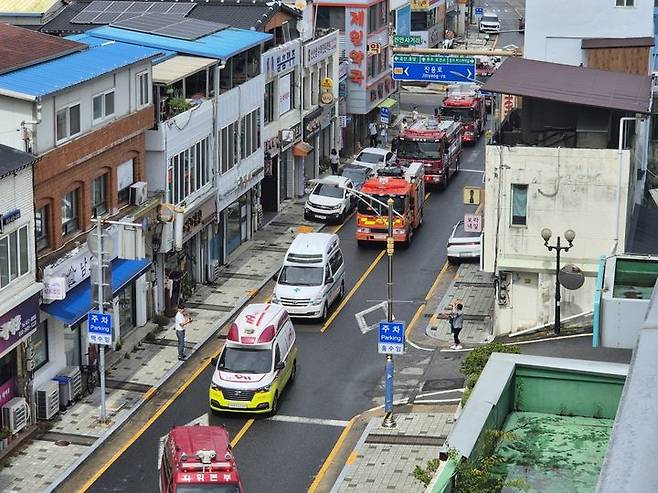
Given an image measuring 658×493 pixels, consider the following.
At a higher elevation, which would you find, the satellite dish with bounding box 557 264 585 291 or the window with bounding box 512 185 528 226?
the window with bounding box 512 185 528 226

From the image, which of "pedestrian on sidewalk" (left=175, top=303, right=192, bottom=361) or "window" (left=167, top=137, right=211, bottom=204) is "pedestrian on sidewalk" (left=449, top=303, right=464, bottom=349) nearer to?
"pedestrian on sidewalk" (left=175, top=303, right=192, bottom=361)

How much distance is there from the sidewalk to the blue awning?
3.15 metres

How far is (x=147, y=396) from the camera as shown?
4353 cm

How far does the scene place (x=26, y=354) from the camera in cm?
3969

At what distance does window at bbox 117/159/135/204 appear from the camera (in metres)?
47.0

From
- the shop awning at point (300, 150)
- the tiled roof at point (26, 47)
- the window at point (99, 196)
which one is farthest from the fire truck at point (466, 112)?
the tiled roof at point (26, 47)

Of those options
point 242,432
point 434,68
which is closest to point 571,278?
point 242,432

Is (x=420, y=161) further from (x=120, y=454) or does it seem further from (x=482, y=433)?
(x=482, y=433)

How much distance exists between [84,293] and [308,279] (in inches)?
471

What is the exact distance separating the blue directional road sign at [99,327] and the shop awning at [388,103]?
53.1 metres

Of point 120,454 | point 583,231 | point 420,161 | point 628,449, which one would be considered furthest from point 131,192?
point 628,449

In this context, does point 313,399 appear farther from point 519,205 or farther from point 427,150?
point 427,150

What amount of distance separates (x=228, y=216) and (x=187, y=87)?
7.85m

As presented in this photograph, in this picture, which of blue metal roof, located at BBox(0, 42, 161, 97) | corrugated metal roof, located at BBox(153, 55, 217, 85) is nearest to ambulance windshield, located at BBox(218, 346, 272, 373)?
blue metal roof, located at BBox(0, 42, 161, 97)
